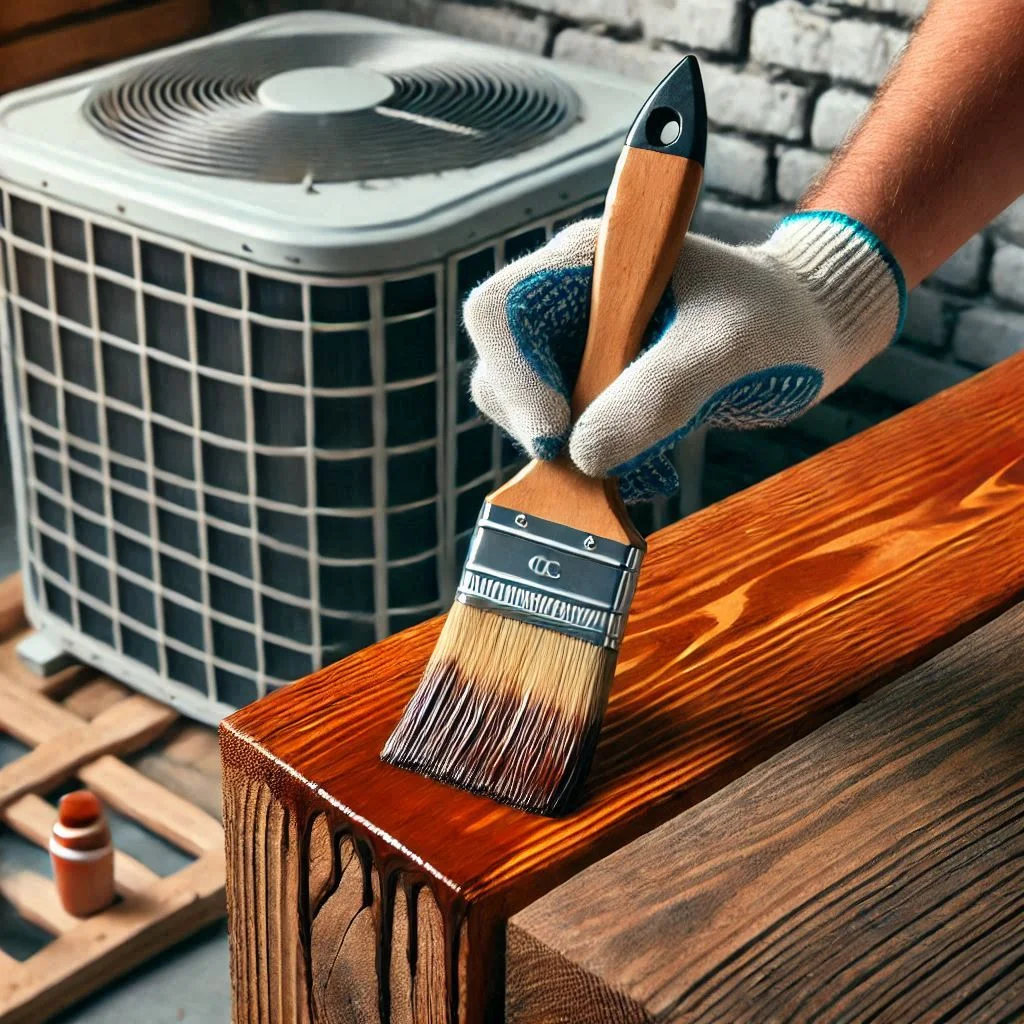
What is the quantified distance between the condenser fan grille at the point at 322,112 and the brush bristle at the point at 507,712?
793mm

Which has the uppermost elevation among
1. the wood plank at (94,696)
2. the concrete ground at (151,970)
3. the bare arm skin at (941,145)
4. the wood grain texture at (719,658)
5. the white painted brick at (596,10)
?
the bare arm skin at (941,145)

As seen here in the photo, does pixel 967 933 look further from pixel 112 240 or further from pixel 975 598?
pixel 112 240

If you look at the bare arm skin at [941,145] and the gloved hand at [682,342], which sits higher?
the bare arm skin at [941,145]

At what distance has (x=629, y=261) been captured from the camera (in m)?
0.60

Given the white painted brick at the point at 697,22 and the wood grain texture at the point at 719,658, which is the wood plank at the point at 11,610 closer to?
the white painted brick at the point at 697,22

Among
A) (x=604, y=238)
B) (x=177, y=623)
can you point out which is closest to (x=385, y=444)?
(x=177, y=623)

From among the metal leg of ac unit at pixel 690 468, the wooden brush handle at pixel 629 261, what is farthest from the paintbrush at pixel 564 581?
the metal leg of ac unit at pixel 690 468

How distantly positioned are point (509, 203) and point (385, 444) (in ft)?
0.86

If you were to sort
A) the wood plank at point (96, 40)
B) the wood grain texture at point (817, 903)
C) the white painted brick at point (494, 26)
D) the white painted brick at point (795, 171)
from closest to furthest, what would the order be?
the wood grain texture at point (817, 903), the white painted brick at point (795, 171), the white painted brick at point (494, 26), the wood plank at point (96, 40)

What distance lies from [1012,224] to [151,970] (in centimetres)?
120

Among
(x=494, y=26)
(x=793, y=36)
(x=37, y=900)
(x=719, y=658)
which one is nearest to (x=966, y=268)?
(x=793, y=36)

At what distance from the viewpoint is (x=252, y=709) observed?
2.19ft

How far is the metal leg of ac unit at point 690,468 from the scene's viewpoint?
63.6 inches

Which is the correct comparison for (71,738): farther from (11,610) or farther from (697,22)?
(697,22)
